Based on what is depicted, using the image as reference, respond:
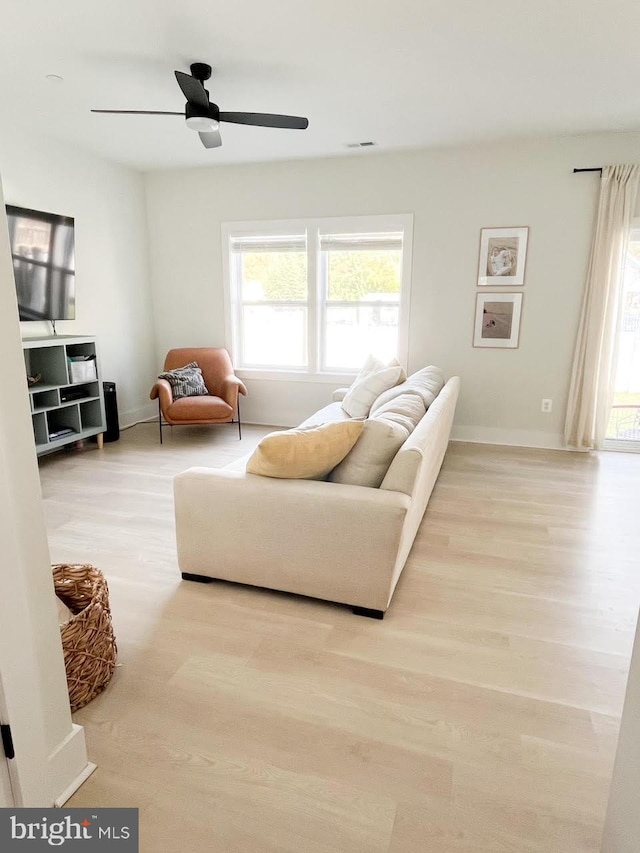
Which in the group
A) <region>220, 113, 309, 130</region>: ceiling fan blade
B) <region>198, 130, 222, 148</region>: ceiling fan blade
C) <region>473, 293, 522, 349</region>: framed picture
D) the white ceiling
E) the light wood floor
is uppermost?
the white ceiling

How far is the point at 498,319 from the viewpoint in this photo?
15.1 ft

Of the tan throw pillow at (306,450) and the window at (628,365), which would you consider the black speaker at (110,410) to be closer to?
the tan throw pillow at (306,450)

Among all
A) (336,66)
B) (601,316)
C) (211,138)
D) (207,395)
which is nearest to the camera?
(336,66)

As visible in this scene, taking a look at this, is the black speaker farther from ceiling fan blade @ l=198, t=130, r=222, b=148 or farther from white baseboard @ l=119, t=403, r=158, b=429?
ceiling fan blade @ l=198, t=130, r=222, b=148

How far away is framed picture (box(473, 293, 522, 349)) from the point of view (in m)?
4.55

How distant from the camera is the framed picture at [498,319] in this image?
4.55 metres

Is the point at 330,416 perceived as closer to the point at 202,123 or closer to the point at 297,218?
the point at 202,123

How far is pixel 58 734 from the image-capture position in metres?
1.32

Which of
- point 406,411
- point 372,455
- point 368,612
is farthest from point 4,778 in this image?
point 406,411

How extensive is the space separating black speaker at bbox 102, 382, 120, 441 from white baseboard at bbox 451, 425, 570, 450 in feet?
10.9

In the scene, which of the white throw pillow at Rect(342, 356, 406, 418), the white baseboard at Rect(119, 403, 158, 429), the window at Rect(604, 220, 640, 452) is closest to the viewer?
the white throw pillow at Rect(342, 356, 406, 418)

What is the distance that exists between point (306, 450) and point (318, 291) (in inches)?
130

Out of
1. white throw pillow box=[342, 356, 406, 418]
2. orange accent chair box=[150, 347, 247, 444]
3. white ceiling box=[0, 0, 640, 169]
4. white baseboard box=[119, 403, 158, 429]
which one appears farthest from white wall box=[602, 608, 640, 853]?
white baseboard box=[119, 403, 158, 429]

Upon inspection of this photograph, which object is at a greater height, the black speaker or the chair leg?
the black speaker
